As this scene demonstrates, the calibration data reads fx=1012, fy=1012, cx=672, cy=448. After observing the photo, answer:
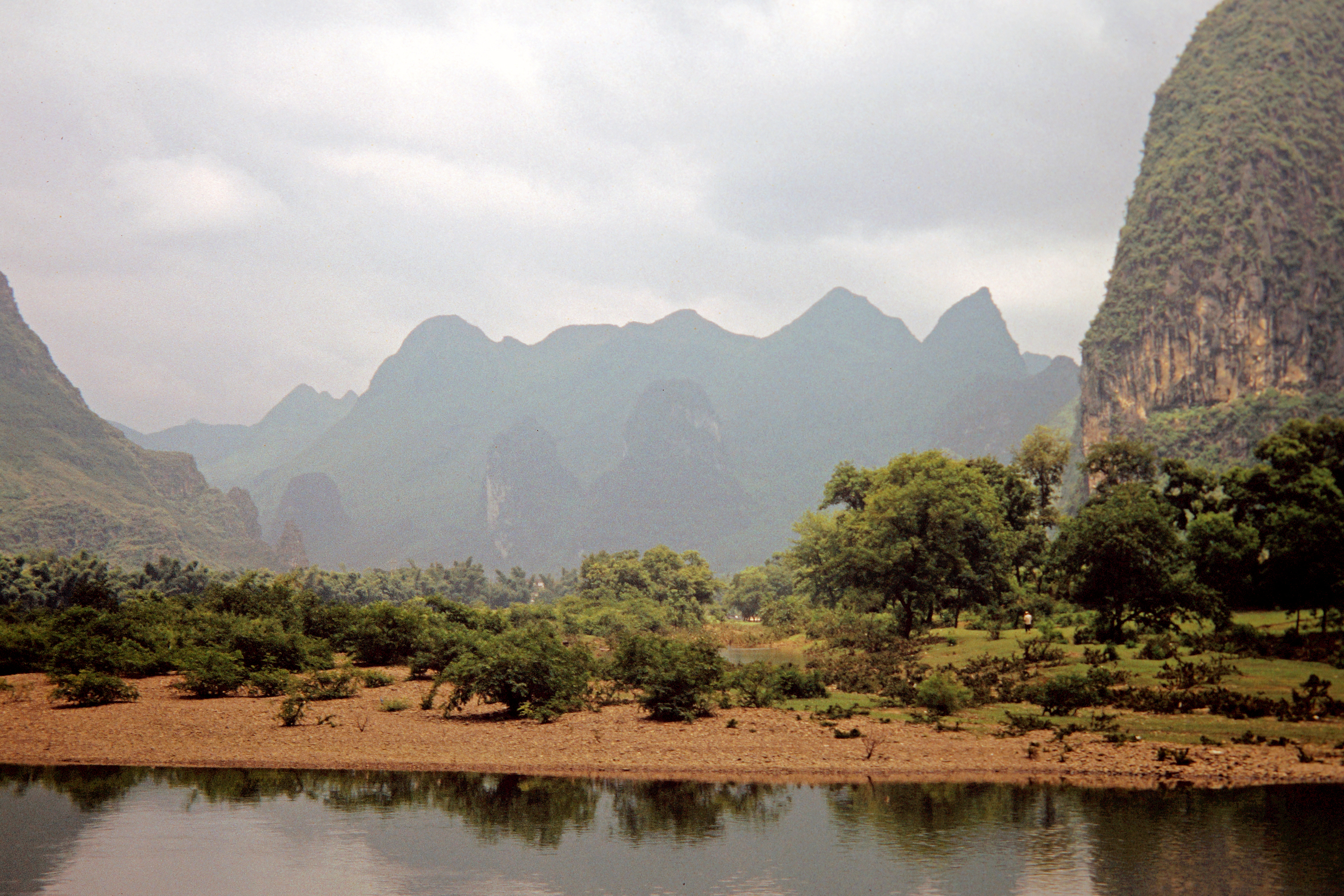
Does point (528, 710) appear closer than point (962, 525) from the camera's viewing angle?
Yes

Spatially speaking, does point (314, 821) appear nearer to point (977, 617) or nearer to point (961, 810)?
point (961, 810)

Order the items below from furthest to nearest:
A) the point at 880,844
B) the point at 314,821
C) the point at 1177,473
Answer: the point at 1177,473 → the point at 314,821 → the point at 880,844

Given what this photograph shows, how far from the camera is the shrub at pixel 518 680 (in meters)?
28.4

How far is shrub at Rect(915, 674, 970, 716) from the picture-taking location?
92.8 ft

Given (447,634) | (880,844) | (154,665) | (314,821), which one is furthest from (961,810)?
(154,665)

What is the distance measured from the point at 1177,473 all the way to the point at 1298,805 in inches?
1863

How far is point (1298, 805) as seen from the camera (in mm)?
18688

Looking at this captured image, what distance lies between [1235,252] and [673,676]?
164 meters

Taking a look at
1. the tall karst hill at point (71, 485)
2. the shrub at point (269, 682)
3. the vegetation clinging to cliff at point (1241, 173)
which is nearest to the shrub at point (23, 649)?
the shrub at point (269, 682)

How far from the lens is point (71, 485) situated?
153 metres

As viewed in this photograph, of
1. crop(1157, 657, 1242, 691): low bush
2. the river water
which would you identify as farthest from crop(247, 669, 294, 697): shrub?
crop(1157, 657, 1242, 691): low bush

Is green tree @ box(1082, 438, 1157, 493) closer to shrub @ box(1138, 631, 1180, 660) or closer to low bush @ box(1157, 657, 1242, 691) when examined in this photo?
shrub @ box(1138, 631, 1180, 660)

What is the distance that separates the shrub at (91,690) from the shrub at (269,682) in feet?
10.6

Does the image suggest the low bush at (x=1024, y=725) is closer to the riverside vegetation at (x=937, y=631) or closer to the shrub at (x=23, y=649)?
the riverside vegetation at (x=937, y=631)
